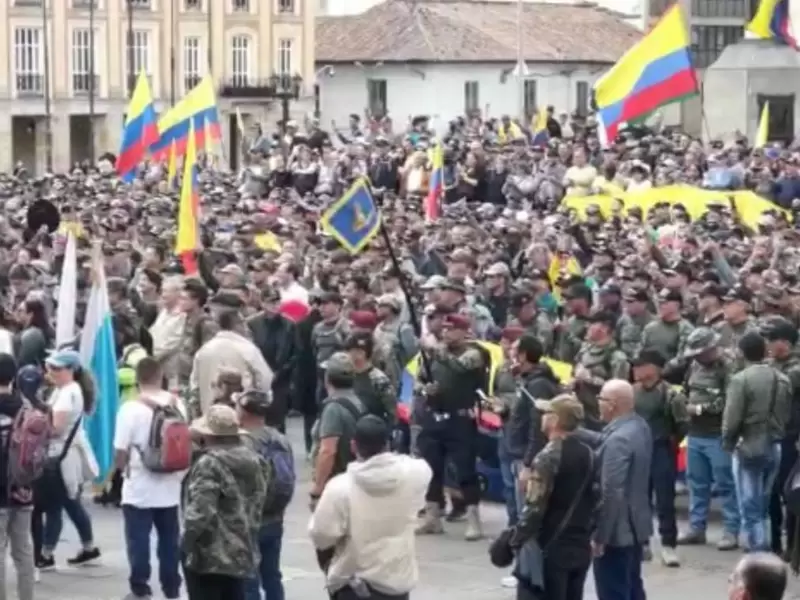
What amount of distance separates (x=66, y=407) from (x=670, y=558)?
4.15 m

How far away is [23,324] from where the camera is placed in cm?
1736

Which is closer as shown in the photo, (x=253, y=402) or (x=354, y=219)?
(x=253, y=402)

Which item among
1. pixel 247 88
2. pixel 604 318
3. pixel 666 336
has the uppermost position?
pixel 247 88

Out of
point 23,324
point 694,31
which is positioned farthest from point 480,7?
point 23,324

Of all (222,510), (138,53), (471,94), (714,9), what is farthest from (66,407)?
(138,53)

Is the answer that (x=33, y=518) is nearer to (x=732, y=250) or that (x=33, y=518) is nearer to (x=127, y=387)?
(x=127, y=387)

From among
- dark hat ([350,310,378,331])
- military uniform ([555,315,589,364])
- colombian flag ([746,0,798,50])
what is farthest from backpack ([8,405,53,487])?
colombian flag ([746,0,798,50])

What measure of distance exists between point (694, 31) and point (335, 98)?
53.5 feet

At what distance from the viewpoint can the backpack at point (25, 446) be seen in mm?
13102

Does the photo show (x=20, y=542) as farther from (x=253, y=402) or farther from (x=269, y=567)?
(x=253, y=402)

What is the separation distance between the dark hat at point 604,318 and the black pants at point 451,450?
1140 mm

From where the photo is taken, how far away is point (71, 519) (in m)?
15.0

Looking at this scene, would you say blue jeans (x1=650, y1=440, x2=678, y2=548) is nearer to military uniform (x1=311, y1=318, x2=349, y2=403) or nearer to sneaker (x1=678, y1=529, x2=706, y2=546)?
sneaker (x1=678, y1=529, x2=706, y2=546)

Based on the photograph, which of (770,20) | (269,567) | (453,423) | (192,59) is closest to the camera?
(269,567)
